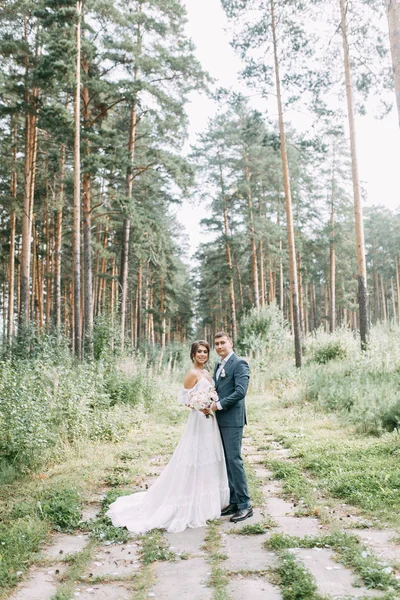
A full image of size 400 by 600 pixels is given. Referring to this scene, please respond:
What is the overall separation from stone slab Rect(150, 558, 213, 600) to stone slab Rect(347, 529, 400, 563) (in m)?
1.41

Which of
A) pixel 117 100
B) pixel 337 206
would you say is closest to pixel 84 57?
pixel 117 100

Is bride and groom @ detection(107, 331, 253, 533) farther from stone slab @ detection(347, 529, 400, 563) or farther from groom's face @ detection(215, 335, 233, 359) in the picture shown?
stone slab @ detection(347, 529, 400, 563)

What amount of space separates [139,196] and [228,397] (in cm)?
1974

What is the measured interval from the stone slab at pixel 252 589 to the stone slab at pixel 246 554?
179 millimetres

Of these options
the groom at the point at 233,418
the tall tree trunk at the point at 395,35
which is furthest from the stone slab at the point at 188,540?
the tall tree trunk at the point at 395,35

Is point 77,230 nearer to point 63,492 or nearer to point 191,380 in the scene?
point 63,492

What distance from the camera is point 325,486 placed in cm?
584

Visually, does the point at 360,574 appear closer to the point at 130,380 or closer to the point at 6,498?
the point at 6,498

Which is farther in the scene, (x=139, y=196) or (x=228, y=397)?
(x=139, y=196)

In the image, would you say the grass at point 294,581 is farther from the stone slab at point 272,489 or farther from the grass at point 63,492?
the stone slab at point 272,489

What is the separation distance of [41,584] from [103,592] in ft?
1.75

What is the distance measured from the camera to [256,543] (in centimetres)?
436

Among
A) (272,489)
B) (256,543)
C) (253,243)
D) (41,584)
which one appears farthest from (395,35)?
(253,243)

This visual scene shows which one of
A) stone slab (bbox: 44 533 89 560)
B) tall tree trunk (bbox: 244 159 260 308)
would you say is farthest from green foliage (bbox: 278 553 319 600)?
tall tree trunk (bbox: 244 159 260 308)
